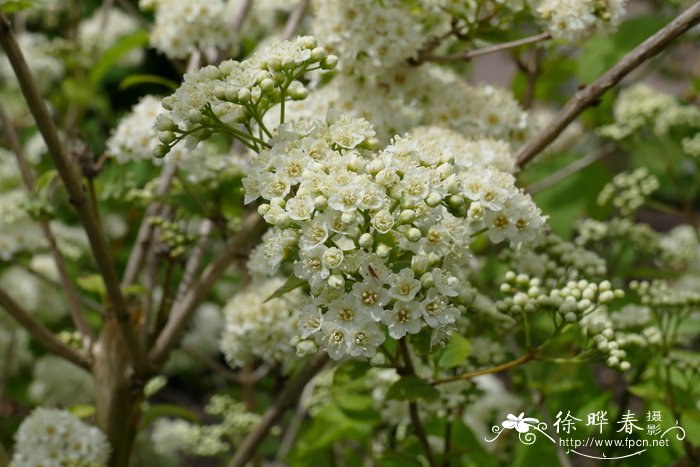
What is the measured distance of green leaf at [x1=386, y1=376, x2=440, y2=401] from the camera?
4.58 ft

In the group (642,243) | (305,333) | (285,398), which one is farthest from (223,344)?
(642,243)

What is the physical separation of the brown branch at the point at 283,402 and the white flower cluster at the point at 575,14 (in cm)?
86

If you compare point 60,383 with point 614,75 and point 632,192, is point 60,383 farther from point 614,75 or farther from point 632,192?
point 614,75

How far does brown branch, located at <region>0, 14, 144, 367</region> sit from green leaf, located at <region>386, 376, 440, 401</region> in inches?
25.6

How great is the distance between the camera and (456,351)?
1582 mm

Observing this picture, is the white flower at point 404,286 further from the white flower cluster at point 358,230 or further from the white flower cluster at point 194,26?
the white flower cluster at point 194,26

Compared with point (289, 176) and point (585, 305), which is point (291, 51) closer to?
point (289, 176)

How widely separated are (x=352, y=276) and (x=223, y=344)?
3.60ft

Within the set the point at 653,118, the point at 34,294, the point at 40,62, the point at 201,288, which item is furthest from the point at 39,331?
the point at 40,62

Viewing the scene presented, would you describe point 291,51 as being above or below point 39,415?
above

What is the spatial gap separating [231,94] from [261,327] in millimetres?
979

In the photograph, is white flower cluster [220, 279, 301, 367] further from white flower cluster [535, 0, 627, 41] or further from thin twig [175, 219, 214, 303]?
white flower cluster [535, 0, 627, 41]

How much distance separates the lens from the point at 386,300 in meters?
1.18

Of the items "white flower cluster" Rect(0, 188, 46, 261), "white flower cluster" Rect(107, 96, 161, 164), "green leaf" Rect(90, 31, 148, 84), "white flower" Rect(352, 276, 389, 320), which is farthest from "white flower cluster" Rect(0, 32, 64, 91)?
"white flower" Rect(352, 276, 389, 320)
